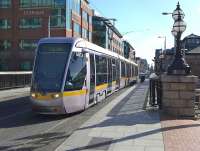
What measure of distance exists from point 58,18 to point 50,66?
52781 millimetres

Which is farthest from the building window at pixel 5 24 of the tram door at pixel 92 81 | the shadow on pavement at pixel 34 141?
the shadow on pavement at pixel 34 141

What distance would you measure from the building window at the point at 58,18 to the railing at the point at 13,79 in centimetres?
3049

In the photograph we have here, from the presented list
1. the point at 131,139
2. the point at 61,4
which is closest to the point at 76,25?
the point at 61,4

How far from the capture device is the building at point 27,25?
66812mm

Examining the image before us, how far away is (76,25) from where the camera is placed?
73375mm

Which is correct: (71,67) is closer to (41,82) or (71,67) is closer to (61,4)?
(41,82)

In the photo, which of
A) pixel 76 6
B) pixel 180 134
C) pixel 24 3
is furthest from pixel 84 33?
pixel 180 134

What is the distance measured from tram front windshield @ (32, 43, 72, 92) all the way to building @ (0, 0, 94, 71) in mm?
51443

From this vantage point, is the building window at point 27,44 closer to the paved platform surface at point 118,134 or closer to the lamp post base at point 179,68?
the lamp post base at point 179,68

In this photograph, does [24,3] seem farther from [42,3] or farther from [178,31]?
[178,31]

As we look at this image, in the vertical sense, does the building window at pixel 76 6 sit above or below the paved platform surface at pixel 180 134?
above

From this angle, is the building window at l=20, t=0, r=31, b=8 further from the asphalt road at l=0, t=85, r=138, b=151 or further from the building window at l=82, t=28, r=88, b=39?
the asphalt road at l=0, t=85, r=138, b=151

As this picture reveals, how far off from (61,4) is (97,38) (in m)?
31.0

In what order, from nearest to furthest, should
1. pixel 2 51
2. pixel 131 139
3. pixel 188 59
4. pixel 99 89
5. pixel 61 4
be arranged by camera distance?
1. pixel 131 139
2. pixel 99 89
3. pixel 188 59
4. pixel 61 4
5. pixel 2 51
